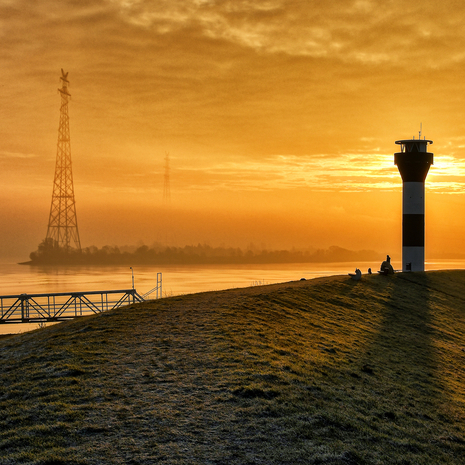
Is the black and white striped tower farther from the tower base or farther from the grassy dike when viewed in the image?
the grassy dike

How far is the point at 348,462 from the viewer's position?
314 inches

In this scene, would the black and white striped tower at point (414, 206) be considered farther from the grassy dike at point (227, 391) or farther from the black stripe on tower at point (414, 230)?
the grassy dike at point (227, 391)

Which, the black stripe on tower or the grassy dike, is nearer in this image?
the grassy dike

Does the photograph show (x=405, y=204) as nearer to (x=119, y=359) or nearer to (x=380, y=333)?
(x=380, y=333)

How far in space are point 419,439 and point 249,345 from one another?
226 inches

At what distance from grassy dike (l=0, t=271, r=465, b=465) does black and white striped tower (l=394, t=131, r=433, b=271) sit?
26.6 m

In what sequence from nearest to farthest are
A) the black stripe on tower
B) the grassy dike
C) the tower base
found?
the grassy dike, the black stripe on tower, the tower base

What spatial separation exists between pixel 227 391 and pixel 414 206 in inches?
1589

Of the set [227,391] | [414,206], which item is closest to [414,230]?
[414,206]

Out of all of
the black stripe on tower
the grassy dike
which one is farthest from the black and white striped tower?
the grassy dike

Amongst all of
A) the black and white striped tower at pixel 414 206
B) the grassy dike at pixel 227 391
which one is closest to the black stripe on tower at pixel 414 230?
the black and white striped tower at pixel 414 206

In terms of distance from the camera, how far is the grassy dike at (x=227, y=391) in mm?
8086

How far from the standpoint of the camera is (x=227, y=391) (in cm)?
1035

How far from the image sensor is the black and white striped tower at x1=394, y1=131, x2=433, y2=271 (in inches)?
1778
